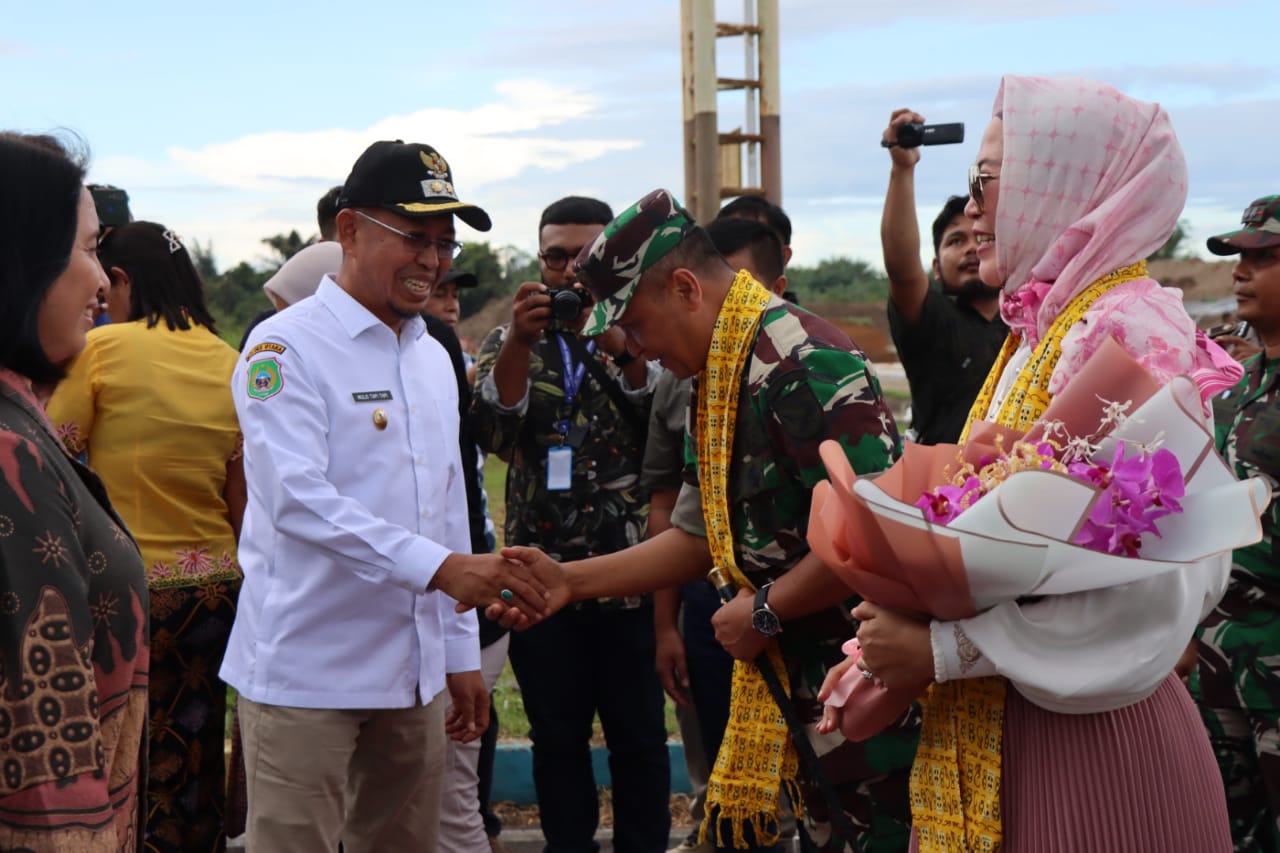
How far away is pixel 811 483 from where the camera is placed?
9.60ft

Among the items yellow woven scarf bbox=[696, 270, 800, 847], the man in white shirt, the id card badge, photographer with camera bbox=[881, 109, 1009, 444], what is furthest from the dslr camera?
yellow woven scarf bbox=[696, 270, 800, 847]

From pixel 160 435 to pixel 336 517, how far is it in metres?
1.18

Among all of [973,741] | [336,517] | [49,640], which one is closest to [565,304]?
[336,517]

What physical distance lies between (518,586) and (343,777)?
717 millimetres

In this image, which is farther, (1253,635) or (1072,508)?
(1253,635)

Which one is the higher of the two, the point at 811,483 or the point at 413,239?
the point at 413,239

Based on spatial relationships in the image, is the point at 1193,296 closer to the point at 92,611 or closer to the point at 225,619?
the point at 225,619

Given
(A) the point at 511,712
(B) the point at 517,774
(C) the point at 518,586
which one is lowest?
(A) the point at 511,712

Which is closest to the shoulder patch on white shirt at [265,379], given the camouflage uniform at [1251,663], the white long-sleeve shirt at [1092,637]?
the white long-sleeve shirt at [1092,637]

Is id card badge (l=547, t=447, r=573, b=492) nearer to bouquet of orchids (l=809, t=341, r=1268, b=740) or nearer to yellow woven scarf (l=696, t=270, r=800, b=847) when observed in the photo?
yellow woven scarf (l=696, t=270, r=800, b=847)

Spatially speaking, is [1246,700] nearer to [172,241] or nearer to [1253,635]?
[1253,635]

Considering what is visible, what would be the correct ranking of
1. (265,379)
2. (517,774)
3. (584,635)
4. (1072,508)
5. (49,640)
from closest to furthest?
(49,640) → (1072,508) → (265,379) → (584,635) → (517,774)

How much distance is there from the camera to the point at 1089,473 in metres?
2.10

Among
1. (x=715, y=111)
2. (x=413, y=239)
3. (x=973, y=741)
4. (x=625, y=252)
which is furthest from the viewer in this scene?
(x=715, y=111)
